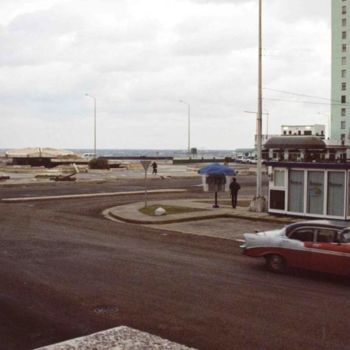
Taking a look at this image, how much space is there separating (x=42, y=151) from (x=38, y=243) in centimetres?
9825

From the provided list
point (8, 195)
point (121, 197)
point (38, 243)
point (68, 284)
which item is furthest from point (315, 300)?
point (8, 195)

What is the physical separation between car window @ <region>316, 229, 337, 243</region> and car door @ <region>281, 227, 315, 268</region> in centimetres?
16

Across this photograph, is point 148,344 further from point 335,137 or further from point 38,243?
point 335,137

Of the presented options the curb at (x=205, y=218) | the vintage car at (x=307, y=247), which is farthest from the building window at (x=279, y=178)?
the vintage car at (x=307, y=247)

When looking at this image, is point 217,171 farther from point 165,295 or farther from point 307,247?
point 165,295

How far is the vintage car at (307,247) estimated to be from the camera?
13609 mm

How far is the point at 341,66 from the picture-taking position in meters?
109

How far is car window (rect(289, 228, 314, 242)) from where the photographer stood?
46.8ft

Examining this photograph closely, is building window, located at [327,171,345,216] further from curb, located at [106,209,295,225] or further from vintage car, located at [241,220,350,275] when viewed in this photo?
vintage car, located at [241,220,350,275]

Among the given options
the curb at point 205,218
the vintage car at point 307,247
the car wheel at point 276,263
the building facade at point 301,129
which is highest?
the building facade at point 301,129

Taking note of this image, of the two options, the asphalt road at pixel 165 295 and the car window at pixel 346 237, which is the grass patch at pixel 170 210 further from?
the car window at pixel 346 237

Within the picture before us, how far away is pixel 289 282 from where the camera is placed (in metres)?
13.4

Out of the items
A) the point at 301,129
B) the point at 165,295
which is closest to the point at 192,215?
the point at 165,295

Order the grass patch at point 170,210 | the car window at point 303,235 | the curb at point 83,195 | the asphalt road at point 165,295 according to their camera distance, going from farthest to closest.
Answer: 1. the curb at point 83,195
2. the grass patch at point 170,210
3. the car window at point 303,235
4. the asphalt road at point 165,295
